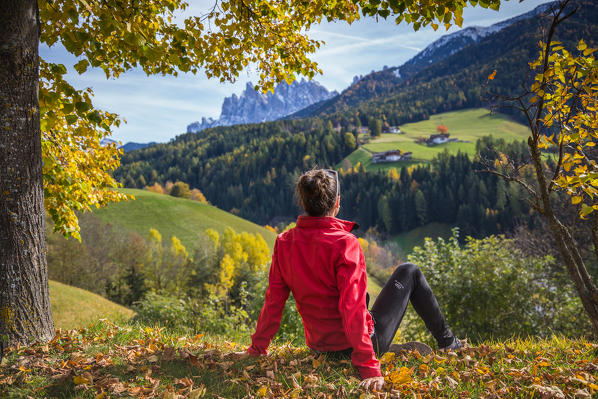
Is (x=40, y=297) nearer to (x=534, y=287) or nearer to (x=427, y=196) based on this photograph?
(x=534, y=287)

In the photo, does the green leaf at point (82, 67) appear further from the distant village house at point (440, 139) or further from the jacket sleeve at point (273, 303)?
the distant village house at point (440, 139)

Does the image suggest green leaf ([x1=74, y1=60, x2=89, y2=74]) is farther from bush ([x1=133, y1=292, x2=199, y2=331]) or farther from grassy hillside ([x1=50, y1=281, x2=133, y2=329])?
grassy hillside ([x1=50, y1=281, x2=133, y2=329])

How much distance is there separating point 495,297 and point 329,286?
17.0 m

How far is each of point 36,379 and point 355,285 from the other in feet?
10.6

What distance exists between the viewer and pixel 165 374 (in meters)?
3.74

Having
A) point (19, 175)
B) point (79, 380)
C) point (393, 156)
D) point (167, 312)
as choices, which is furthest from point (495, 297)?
point (393, 156)

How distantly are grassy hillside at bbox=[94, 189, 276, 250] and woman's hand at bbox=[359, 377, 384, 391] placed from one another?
66.0 metres

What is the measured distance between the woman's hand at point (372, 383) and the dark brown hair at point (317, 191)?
1.47 metres

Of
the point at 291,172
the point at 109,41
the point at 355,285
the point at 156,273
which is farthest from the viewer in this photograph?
the point at 291,172

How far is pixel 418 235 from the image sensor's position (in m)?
119

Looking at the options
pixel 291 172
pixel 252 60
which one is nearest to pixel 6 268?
pixel 252 60

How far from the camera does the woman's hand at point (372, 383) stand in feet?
10.2

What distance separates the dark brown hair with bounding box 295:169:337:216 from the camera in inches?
128

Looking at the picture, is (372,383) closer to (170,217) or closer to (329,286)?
(329,286)
